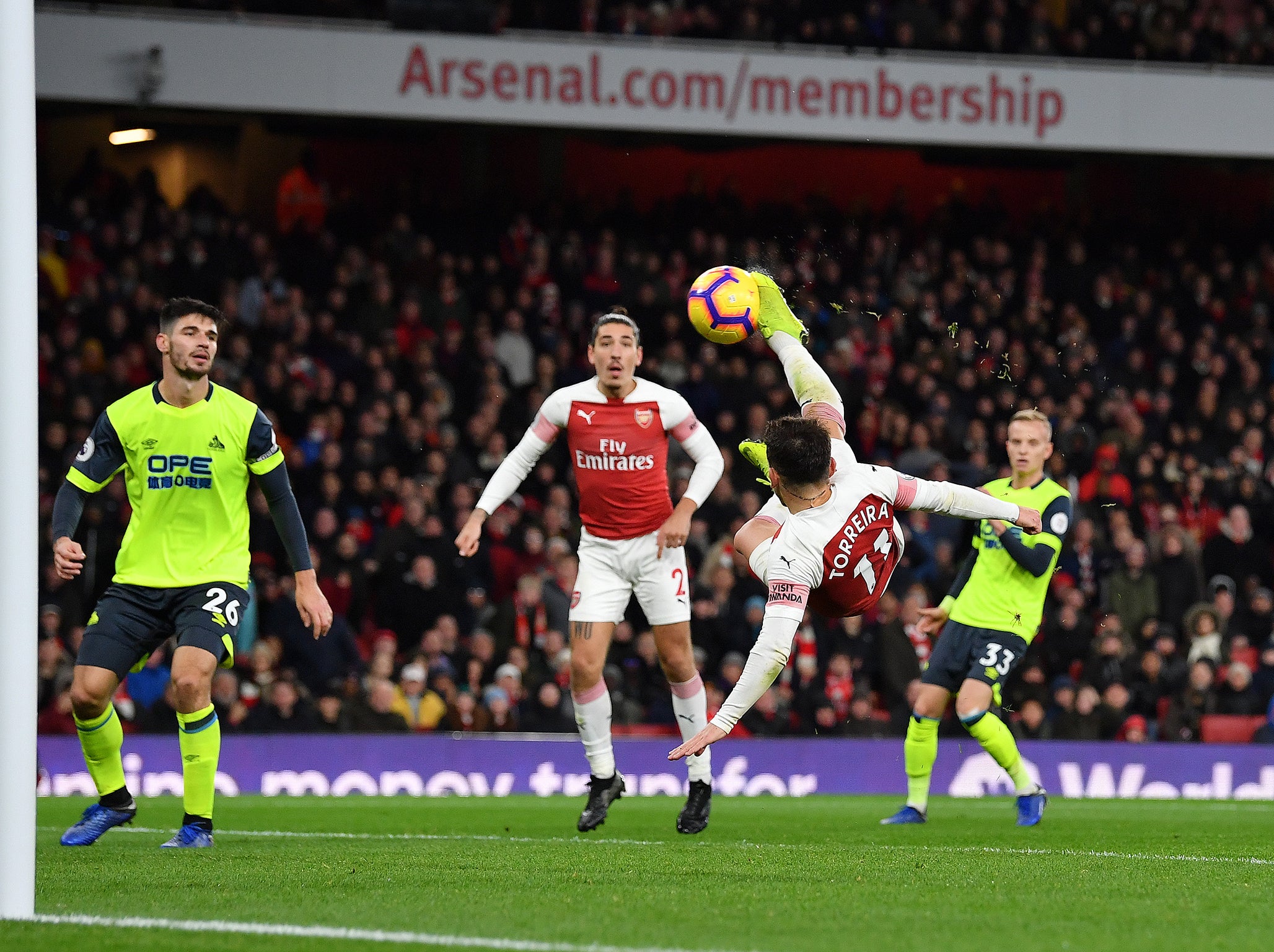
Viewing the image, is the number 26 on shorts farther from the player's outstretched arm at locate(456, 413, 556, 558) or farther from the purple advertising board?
the purple advertising board

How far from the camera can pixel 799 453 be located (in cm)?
730

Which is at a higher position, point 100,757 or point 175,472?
point 175,472

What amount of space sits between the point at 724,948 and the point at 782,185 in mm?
21205

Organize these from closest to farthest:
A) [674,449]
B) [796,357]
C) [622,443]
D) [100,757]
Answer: [100,757], [796,357], [622,443], [674,449]

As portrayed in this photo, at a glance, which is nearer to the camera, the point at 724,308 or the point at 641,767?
the point at 724,308

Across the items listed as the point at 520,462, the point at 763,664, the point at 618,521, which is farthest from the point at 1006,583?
the point at 763,664

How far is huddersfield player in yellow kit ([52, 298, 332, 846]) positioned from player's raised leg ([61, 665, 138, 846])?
0.5 inches

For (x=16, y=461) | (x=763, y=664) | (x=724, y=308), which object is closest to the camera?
(x=16, y=461)

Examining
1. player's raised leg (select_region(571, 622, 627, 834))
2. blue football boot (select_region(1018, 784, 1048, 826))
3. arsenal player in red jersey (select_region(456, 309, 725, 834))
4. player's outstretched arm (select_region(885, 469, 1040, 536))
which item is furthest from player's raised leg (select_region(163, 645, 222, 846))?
blue football boot (select_region(1018, 784, 1048, 826))

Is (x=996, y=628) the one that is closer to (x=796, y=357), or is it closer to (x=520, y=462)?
(x=796, y=357)

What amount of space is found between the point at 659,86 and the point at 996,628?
1178 cm

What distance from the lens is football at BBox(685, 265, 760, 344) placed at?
917 centimetres

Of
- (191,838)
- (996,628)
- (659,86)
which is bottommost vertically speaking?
(191,838)

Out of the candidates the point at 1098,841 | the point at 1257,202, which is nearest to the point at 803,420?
the point at 1098,841
